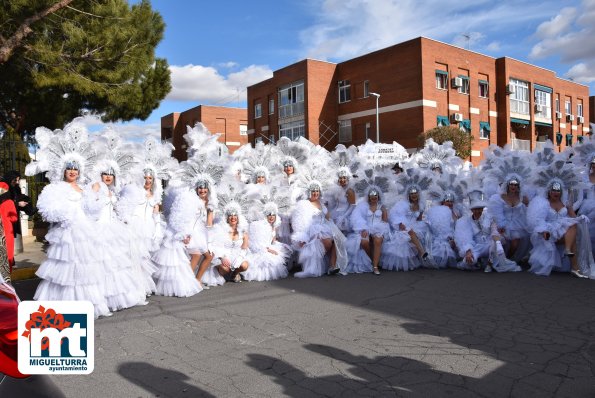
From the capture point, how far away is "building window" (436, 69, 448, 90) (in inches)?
1234

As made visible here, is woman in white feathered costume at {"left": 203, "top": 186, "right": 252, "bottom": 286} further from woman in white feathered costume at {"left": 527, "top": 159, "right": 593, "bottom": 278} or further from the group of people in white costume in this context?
woman in white feathered costume at {"left": 527, "top": 159, "right": 593, "bottom": 278}

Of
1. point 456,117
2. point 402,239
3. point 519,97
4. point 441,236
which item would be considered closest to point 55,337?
point 402,239

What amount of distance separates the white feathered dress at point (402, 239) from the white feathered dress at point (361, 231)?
0.62 ft

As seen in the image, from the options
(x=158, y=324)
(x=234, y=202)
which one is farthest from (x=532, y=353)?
(x=234, y=202)

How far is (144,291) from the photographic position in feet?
20.4

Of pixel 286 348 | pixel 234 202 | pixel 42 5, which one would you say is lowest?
pixel 286 348

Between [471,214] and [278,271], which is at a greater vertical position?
[471,214]

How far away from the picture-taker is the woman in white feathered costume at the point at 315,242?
801 cm

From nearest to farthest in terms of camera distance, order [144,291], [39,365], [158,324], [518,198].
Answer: [39,365], [158,324], [144,291], [518,198]

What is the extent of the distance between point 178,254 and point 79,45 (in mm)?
6936

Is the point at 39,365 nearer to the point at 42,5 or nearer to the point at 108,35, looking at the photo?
the point at 42,5

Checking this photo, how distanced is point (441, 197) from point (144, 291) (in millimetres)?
5695

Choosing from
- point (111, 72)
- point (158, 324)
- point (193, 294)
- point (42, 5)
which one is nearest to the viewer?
point (158, 324)

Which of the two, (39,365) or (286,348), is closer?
(39,365)
